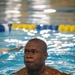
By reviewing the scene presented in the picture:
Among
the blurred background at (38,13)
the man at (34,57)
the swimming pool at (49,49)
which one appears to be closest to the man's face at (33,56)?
the man at (34,57)

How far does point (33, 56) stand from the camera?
2.63m

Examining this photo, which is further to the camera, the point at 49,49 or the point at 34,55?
the point at 49,49

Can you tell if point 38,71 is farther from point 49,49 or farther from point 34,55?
point 49,49

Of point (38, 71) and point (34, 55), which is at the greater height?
point (34, 55)

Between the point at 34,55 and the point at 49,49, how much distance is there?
2.68 meters

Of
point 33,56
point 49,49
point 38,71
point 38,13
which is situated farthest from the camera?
point 38,13

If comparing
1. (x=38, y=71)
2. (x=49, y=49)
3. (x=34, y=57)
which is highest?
(x=34, y=57)

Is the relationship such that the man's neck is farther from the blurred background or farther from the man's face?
the blurred background

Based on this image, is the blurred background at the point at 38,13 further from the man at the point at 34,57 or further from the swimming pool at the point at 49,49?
the man at the point at 34,57

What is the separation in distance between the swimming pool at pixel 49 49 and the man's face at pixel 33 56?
134 centimetres

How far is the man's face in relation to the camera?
8.51 feet

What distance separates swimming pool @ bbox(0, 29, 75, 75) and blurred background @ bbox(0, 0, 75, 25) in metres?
1.01

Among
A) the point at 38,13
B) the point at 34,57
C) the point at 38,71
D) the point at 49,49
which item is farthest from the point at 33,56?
the point at 38,13

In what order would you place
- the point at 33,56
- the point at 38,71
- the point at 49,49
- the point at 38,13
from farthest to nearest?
the point at 38,13 → the point at 49,49 → the point at 38,71 → the point at 33,56
